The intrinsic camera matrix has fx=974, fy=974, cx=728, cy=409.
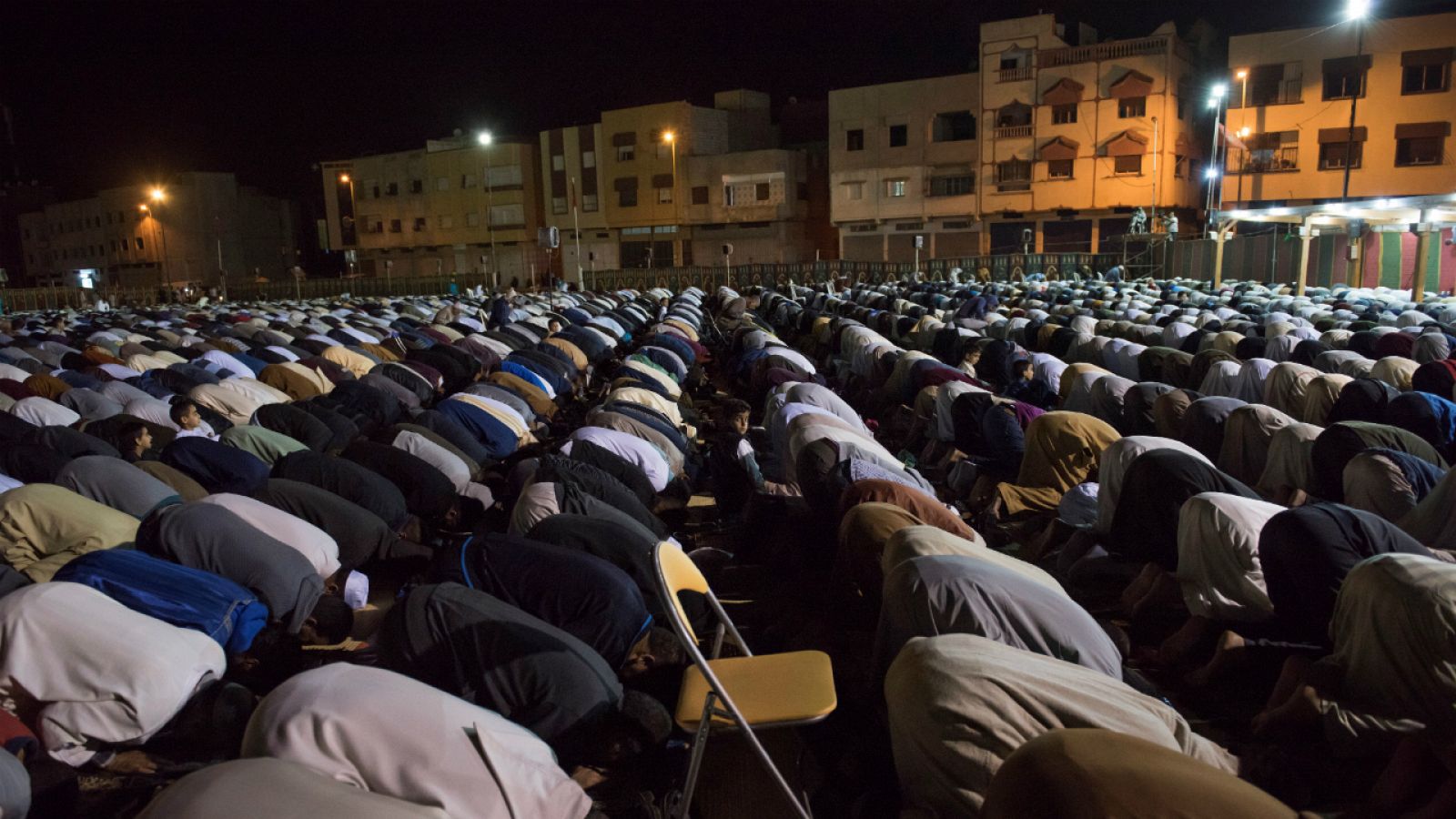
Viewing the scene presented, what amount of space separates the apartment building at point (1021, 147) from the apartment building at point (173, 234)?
106ft

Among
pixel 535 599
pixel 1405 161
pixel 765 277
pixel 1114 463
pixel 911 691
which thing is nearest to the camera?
pixel 911 691

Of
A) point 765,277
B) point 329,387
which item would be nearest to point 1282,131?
point 765,277

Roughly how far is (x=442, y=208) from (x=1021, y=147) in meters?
29.4

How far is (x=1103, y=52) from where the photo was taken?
36.6m

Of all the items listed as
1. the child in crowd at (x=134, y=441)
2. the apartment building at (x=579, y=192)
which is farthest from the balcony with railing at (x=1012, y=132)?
the child in crowd at (x=134, y=441)

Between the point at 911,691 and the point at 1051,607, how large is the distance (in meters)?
0.89

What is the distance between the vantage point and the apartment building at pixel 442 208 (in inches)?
1956

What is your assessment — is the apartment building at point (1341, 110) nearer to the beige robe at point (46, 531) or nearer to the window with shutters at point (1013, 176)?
the window with shutters at point (1013, 176)

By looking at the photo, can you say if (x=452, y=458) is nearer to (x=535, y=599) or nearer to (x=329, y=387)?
(x=535, y=599)

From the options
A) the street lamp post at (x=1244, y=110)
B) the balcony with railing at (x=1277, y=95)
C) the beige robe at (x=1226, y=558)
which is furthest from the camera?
the street lamp post at (x=1244, y=110)

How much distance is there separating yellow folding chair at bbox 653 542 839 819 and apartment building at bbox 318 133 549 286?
A: 44964 mm

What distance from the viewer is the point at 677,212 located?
148 feet

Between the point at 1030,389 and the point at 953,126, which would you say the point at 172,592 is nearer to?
the point at 1030,389

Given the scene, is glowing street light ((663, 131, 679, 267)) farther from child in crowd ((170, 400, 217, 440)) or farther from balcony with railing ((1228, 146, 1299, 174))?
child in crowd ((170, 400, 217, 440))
